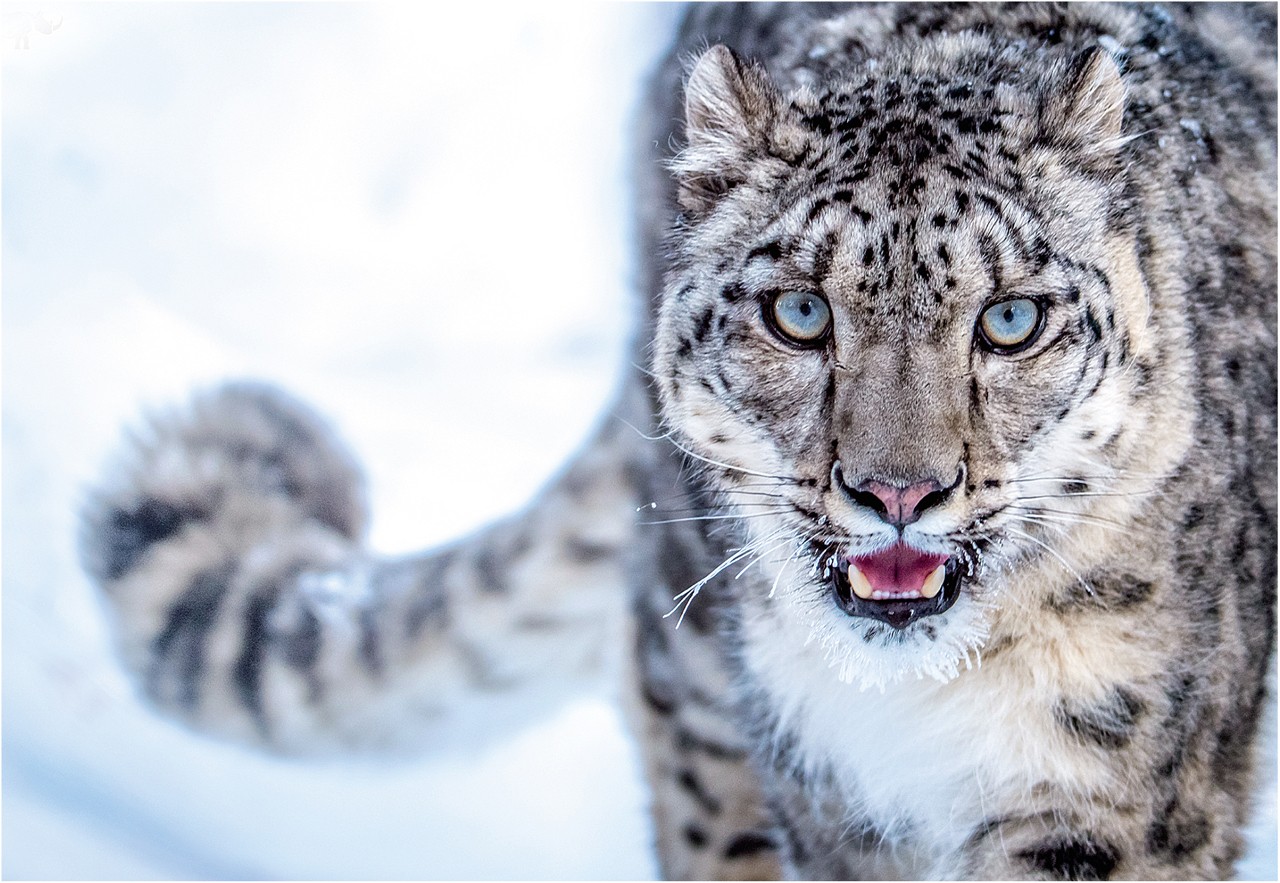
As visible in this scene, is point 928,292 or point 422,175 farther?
point 422,175

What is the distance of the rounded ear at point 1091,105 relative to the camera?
208 centimetres

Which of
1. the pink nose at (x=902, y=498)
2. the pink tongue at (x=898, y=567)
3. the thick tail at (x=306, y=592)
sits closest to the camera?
the pink nose at (x=902, y=498)

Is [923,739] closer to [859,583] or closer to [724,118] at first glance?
[859,583]

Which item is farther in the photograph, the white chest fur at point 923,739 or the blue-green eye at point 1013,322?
the white chest fur at point 923,739

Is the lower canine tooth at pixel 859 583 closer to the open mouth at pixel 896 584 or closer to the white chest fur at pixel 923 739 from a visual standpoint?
the open mouth at pixel 896 584

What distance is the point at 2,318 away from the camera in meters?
4.06

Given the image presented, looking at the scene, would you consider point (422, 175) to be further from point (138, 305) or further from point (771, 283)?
point (771, 283)

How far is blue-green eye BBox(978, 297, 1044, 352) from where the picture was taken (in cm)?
198

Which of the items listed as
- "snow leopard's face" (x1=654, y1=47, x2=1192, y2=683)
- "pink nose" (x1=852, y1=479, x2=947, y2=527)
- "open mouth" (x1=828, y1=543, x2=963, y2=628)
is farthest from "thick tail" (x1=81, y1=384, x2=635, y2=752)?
"pink nose" (x1=852, y1=479, x2=947, y2=527)

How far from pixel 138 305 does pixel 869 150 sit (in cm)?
299

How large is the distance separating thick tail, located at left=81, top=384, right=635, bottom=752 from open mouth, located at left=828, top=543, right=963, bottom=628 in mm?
1504

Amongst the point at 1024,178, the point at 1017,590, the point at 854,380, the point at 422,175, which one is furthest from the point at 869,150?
the point at 422,175

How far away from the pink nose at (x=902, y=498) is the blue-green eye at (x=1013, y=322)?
10.0 inches

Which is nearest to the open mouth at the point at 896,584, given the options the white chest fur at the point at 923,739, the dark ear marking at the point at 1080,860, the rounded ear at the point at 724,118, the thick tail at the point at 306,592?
the white chest fur at the point at 923,739
